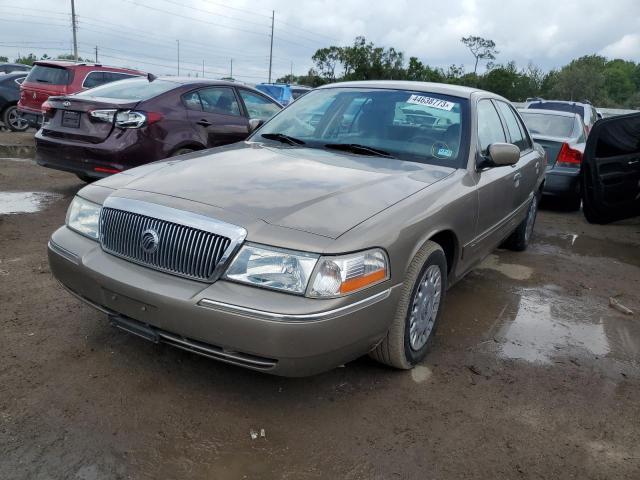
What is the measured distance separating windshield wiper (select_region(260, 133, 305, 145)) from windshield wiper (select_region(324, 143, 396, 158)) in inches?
10.3

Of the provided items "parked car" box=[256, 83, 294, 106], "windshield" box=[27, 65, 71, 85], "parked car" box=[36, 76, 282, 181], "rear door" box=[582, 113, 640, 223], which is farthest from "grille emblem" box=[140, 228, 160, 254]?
"parked car" box=[256, 83, 294, 106]

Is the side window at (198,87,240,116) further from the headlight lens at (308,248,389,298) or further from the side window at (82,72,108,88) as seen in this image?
the side window at (82,72,108,88)

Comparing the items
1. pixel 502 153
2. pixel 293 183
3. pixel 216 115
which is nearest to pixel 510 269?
pixel 502 153

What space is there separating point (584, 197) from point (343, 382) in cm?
550

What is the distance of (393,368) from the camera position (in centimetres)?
308

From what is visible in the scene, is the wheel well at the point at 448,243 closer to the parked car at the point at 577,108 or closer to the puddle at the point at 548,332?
the puddle at the point at 548,332

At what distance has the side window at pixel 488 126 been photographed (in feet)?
12.7

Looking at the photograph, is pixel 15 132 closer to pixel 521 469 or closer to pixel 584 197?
pixel 584 197

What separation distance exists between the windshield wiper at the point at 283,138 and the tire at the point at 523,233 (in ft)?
8.87

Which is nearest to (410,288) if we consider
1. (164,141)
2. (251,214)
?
(251,214)

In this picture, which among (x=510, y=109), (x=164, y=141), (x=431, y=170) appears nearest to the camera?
(x=431, y=170)

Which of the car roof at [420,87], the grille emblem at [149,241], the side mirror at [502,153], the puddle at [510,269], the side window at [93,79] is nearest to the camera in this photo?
the grille emblem at [149,241]

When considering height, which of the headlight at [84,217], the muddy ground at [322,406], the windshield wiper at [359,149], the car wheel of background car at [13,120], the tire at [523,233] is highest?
the windshield wiper at [359,149]

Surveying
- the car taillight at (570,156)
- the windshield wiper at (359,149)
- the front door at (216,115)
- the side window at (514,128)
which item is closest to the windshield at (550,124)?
the car taillight at (570,156)
